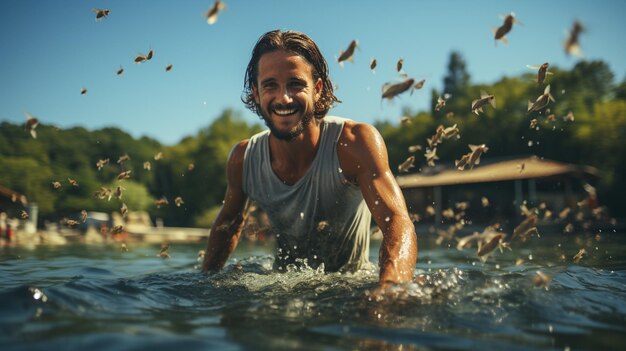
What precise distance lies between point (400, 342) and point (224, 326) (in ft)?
3.31

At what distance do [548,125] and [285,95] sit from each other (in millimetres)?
27767

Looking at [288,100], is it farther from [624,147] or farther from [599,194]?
[624,147]

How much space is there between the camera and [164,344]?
2.41 m

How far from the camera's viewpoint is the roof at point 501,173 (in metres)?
25.5

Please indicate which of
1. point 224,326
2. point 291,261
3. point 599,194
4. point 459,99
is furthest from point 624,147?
point 224,326

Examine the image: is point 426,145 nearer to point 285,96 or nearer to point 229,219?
point 229,219

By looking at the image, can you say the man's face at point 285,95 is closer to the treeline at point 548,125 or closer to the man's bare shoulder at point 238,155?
the man's bare shoulder at point 238,155

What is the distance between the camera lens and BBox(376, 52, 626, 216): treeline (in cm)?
3245

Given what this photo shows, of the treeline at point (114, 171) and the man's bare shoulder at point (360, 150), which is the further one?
the treeline at point (114, 171)

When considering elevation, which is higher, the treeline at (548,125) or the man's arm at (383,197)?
the treeline at (548,125)

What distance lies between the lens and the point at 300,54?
4.66 metres

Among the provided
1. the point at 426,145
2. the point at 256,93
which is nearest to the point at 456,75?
the point at 426,145

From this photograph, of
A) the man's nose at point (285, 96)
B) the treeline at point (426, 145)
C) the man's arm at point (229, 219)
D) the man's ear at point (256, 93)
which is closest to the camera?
the man's nose at point (285, 96)

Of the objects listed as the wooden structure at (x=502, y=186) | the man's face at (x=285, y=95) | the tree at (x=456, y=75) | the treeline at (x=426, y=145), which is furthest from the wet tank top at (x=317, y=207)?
the tree at (x=456, y=75)
